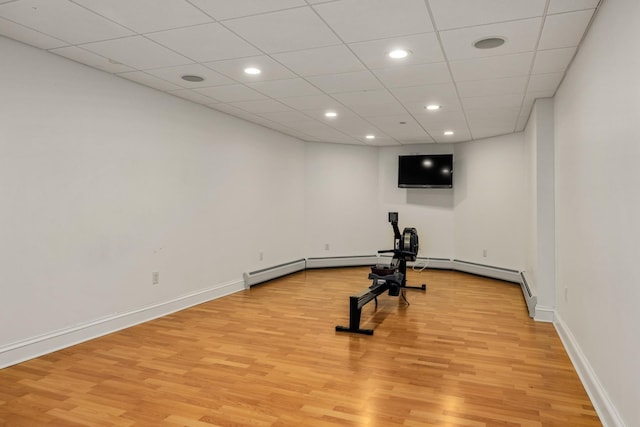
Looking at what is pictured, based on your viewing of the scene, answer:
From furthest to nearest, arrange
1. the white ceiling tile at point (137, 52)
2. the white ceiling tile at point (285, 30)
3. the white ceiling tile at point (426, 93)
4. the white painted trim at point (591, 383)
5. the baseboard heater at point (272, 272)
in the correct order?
the baseboard heater at point (272, 272) → the white ceiling tile at point (426, 93) → the white ceiling tile at point (137, 52) → the white ceiling tile at point (285, 30) → the white painted trim at point (591, 383)

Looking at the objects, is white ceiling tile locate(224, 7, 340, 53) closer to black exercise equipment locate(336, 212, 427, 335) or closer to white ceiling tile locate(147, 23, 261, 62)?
white ceiling tile locate(147, 23, 261, 62)

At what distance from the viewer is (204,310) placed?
4934mm

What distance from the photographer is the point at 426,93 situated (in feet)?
14.7

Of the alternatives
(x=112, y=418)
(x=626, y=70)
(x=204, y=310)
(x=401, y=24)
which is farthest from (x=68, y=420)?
(x=626, y=70)

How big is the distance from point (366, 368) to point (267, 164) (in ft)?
13.9

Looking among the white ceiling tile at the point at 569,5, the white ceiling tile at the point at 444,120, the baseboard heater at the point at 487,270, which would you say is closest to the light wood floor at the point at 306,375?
the baseboard heater at the point at 487,270

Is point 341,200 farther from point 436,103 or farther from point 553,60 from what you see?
point 553,60

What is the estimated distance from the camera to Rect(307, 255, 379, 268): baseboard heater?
26.5ft

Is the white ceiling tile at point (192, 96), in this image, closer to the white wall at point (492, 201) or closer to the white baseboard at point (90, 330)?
the white baseboard at point (90, 330)

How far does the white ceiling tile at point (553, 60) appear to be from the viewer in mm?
3229

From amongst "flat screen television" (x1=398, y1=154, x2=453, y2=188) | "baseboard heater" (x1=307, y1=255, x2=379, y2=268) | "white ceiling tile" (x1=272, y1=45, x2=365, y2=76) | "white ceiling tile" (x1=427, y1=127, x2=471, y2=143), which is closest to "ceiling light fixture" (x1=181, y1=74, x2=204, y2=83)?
"white ceiling tile" (x1=272, y1=45, x2=365, y2=76)

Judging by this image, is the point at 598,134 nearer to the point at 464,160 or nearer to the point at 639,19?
the point at 639,19

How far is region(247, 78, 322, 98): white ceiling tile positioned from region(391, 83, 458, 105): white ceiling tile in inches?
36.2

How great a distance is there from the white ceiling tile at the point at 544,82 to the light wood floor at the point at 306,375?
8.24 ft
